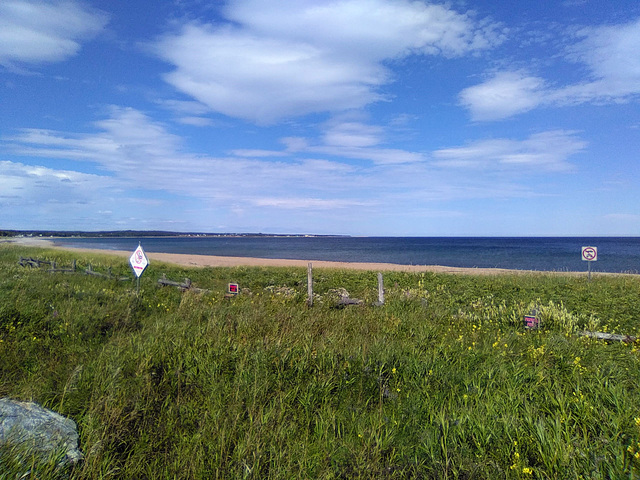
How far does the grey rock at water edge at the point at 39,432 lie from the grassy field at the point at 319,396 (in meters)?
0.12

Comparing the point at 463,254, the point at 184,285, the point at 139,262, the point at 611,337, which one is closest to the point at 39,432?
the point at 139,262

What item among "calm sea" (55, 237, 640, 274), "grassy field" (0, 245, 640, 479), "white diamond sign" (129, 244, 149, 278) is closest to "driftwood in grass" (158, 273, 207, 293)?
"white diamond sign" (129, 244, 149, 278)

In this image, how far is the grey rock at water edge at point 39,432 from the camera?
3.07m

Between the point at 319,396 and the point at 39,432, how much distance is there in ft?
8.63

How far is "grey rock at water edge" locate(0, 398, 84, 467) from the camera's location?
3072mm

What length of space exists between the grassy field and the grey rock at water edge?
0.12 metres

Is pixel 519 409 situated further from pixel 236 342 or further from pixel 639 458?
pixel 236 342

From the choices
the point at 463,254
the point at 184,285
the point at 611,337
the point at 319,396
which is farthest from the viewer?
the point at 463,254

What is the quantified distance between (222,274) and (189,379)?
15816mm

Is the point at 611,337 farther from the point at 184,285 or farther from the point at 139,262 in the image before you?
the point at 184,285

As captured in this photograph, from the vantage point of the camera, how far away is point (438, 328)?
24.7 feet

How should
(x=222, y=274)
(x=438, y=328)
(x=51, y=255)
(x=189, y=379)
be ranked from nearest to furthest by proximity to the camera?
(x=189, y=379)
(x=438, y=328)
(x=222, y=274)
(x=51, y=255)

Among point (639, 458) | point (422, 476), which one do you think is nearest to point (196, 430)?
point (422, 476)

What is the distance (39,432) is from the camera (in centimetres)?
327
